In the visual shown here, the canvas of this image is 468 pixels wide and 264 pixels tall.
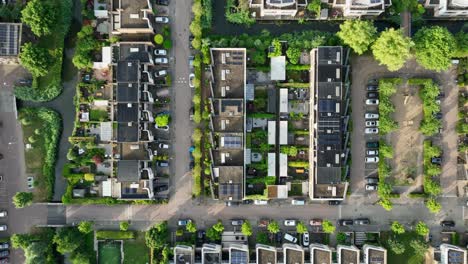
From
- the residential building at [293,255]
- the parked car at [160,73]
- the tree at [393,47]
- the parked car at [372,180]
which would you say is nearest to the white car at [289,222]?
the residential building at [293,255]

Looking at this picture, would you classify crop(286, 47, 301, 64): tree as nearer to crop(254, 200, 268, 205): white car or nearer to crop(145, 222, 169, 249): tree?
crop(254, 200, 268, 205): white car

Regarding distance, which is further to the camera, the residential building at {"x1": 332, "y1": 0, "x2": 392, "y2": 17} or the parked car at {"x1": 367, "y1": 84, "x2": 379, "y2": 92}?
the parked car at {"x1": 367, "y1": 84, "x2": 379, "y2": 92}

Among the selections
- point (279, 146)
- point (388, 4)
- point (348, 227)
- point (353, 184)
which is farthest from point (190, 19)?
point (348, 227)

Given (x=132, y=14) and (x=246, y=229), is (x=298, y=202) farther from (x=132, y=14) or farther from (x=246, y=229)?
(x=132, y=14)

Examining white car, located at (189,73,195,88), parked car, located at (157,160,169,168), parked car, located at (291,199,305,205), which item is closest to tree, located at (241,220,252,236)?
parked car, located at (291,199,305,205)

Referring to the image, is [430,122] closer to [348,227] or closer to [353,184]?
[353,184]

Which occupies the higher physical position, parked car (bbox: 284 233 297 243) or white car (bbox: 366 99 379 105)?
white car (bbox: 366 99 379 105)

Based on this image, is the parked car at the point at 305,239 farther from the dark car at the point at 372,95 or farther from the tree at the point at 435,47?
the tree at the point at 435,47

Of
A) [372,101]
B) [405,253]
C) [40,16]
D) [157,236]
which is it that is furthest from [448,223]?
[40,16]
